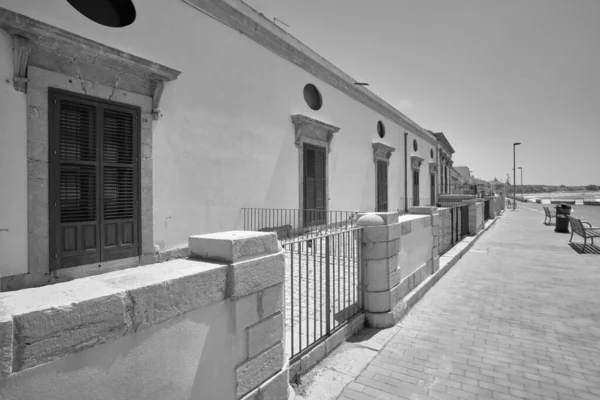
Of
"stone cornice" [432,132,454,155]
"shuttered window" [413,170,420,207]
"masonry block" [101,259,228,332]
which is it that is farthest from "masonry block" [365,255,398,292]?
"stone cornice" [432,132,454,155]

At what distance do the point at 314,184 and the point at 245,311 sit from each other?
9422 mm

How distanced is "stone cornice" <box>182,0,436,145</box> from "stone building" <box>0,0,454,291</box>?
5 centimetres

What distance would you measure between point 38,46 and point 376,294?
6.43 m

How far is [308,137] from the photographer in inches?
441

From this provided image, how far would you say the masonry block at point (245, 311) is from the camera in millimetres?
2293

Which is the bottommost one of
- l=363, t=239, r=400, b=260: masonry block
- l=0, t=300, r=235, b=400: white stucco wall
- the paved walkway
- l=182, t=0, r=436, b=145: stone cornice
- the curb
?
the paved walkway

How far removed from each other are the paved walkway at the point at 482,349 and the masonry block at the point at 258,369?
61 cm

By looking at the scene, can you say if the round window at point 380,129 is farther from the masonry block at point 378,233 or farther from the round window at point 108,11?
the masonry block at point 378,233

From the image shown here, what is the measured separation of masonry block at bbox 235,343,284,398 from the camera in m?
2.34

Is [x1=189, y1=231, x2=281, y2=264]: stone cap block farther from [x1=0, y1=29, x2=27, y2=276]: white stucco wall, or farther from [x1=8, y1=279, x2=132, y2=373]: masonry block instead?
[x1=0, y1=29, x2=27, y2=276]: white stucco wall

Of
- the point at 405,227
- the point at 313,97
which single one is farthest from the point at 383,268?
the point at 313,97

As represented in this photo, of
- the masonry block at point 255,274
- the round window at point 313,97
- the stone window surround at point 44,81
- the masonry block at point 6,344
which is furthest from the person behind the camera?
the round window at point 313,97

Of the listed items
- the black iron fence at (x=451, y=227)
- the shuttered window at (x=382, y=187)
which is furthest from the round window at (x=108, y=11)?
A: the shuttered window at (x=382, y=187)

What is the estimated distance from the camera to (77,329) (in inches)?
57.8
